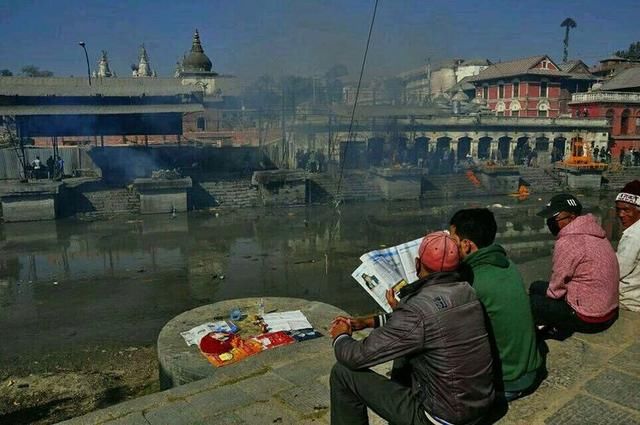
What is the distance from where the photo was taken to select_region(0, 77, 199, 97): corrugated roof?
24672 mm

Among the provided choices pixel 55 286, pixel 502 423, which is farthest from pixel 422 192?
pixel 502 423

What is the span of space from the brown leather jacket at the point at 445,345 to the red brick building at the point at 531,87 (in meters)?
45.8

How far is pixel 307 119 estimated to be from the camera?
104ft

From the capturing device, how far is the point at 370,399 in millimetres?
2889

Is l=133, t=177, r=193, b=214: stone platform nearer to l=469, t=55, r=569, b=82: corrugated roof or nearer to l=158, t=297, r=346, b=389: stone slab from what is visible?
l=158, t=297, r=346, b=389: stone slab

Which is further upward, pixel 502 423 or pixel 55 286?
pixel 502 423

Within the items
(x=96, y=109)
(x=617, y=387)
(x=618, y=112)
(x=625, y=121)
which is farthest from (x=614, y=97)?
(x=617, y=387)

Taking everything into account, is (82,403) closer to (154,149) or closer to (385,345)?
(385,345)

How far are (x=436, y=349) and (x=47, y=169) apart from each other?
25.8 metres

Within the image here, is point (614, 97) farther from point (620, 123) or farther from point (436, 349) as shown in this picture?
point (436, 349)

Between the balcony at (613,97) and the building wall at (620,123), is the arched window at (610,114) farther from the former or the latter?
the balcony at (613,97)

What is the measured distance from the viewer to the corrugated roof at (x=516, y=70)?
145ft

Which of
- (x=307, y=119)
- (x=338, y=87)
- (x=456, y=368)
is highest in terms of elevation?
(x=338, y=87)

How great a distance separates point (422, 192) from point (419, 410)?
24.4 metres
